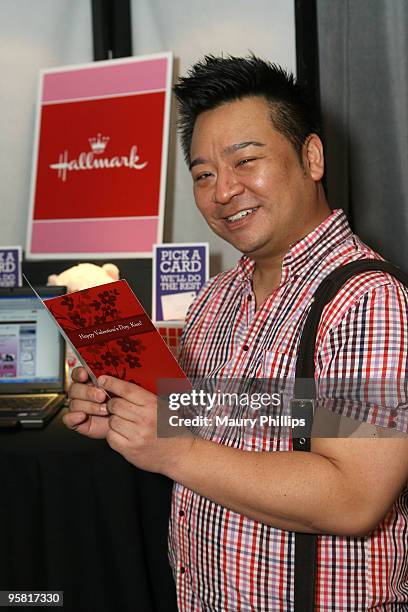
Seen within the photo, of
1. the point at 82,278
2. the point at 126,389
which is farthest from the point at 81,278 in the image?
the point at 126,389

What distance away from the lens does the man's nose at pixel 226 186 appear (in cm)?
115

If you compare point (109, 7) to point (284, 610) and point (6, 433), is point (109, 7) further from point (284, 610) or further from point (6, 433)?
point (284, 610)

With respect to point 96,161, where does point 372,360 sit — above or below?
below

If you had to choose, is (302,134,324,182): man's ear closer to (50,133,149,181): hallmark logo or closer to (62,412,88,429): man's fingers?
(62,412,88,429): man's fingers

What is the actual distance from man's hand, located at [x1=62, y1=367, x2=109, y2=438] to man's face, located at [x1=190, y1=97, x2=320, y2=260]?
13.9 inches

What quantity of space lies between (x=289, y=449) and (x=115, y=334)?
0.30 metres

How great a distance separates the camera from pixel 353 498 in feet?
2.87

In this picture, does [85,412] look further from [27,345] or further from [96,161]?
[96,161]

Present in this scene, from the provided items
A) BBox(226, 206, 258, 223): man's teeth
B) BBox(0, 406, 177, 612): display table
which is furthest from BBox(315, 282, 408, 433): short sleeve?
BBox(0, 406, 177, 612): display table

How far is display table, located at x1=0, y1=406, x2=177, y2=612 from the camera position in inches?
57.4

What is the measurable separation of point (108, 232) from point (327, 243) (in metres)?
1.36

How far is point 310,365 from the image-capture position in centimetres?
96

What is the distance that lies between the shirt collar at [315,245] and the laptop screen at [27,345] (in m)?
0.93

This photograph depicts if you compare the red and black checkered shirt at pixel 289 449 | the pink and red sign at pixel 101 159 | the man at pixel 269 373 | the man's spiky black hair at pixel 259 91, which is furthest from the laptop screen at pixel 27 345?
the man's spiky black hair at pixel 259 91
